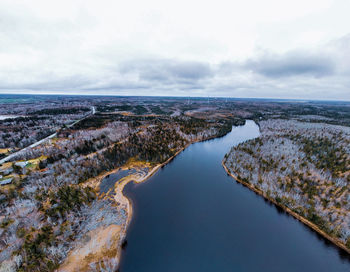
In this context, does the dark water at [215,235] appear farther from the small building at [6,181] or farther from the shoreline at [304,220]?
the small building at [6,181]

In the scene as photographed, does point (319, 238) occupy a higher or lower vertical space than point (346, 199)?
lower

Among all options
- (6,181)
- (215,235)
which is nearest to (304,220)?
(215,235)

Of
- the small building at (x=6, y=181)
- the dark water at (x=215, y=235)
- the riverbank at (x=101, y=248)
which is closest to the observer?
the riverbank at (x=101, y=248)

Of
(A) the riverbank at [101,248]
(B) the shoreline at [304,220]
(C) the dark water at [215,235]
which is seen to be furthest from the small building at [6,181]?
(B) the shoreline at [304,220]

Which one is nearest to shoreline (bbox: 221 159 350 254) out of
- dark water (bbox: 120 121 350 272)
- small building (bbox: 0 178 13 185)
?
dark water (bbox: 120 121 350 272)

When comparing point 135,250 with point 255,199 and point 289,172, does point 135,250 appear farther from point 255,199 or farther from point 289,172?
point 289,172

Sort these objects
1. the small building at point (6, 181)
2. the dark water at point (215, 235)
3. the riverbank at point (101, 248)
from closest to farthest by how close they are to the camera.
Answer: the riverbank at point (101, 248) < the dark water at point (215, 235) < the small building at point (6, 181)

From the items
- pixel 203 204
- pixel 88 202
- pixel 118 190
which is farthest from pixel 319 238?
pixel 88 202

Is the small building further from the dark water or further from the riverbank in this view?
the dark water

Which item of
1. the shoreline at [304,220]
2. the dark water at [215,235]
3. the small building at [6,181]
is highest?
the small building at [6,181]
